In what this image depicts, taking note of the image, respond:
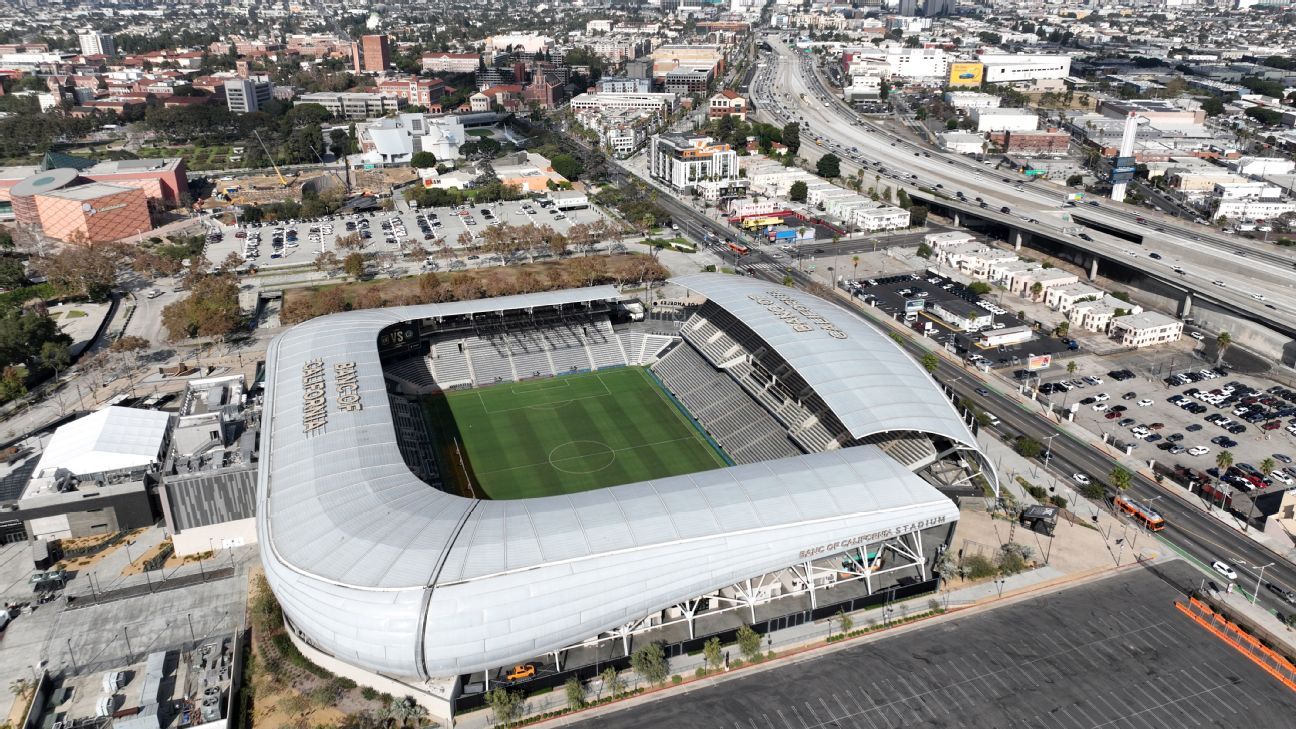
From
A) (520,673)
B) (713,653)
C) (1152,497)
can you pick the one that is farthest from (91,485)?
(1152,497)

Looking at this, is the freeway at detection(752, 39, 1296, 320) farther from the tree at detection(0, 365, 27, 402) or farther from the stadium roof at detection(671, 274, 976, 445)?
the tree at detection(0, 365, 27, 402)

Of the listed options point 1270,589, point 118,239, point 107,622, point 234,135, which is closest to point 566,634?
point 107,622

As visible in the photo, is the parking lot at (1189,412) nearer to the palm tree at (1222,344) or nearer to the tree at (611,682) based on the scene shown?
the palm tree at (1222,344)

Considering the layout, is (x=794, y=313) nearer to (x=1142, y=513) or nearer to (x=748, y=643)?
(x=1142, y=513)

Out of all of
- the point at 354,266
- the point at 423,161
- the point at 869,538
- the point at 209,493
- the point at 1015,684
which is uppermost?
the point at 423,161

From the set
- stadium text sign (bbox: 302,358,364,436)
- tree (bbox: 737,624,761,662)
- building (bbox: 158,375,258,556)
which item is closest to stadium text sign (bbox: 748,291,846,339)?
tree (bbox: 737,624,761,662)

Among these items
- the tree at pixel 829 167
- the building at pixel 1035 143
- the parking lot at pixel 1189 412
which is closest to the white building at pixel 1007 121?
the building at pixel 1035 143
